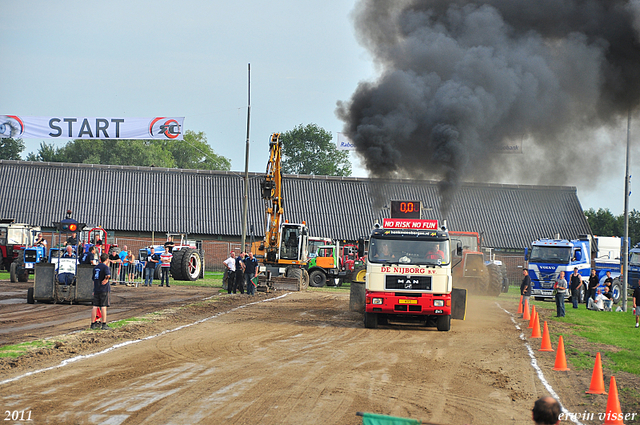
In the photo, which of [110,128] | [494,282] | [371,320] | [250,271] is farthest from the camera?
[110,128]

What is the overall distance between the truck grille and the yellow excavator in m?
15.1

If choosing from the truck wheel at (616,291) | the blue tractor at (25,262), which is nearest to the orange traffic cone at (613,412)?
the truck wheel at (616,291)

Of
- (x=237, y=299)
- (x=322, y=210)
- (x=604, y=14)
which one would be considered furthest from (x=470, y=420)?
(x=322, y=210)

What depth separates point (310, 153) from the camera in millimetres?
88750

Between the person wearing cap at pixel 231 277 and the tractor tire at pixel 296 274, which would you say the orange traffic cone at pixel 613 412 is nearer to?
the person wearing cap at pixel 231 277

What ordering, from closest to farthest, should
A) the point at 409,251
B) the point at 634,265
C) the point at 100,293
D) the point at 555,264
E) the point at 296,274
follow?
1. the point at 100,293
2. the point at 409,251
3. the point at 555,264
4. the point at 296,274
5. the point at 634,265

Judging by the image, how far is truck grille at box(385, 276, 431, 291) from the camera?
645 inches

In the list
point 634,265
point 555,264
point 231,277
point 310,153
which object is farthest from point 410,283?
point 310,153

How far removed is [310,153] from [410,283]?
73.1 meters

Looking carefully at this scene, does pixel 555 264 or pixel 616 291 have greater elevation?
pixel 555 264

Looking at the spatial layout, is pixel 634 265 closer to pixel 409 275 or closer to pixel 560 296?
pixel 560 296

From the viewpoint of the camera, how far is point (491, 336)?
54.2 ft

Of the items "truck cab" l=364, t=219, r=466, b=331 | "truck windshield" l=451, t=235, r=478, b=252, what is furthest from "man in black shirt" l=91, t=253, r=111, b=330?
"truck windshield" l=451, t=235, r=478, b=252

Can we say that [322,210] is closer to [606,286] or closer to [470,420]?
[606,286]
